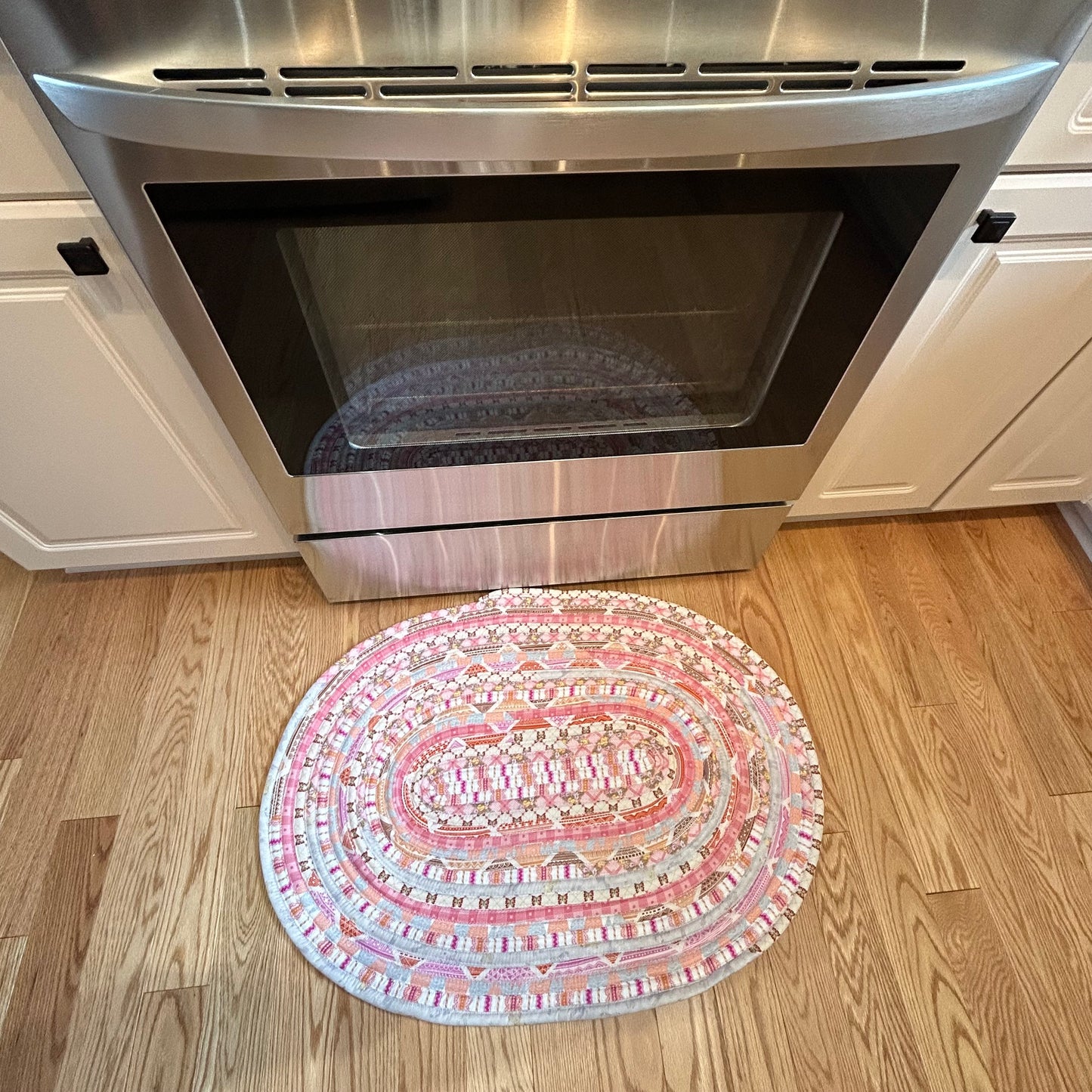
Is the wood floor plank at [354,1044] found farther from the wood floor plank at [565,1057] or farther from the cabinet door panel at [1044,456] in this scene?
the cabinet door panel at [1044,456]

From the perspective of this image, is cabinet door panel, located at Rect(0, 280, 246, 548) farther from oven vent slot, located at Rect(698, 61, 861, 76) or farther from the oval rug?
oven vent slot, located at Rect(698, 61, 861, 76)

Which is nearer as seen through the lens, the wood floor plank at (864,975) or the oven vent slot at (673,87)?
the oven vent slot at (673,87)

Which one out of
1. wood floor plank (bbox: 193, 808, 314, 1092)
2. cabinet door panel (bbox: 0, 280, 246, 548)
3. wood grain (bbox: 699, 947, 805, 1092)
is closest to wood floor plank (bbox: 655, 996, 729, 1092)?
wood grain (bbox: 699, 947, 805, 1092)

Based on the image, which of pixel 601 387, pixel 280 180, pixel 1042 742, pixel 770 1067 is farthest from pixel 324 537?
pixel 1042 742

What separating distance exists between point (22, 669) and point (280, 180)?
964 millimetres

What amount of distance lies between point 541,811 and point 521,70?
88 cm

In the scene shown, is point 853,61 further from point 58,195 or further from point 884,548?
point 884,548

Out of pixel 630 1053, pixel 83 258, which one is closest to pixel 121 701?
pixel 83 258

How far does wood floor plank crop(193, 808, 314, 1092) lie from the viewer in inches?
34.0

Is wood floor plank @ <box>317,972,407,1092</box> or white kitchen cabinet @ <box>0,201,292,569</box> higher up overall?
white kitchen cabinet @ <box>0,201,292,569</box>

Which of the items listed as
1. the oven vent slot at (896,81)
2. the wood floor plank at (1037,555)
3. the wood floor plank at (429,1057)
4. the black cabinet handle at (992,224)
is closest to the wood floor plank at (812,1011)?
the wood floor plank at (429,1057)

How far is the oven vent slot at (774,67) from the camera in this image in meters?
0.55

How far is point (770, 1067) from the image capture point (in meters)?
0.88

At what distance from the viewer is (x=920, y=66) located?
1.85 feet
